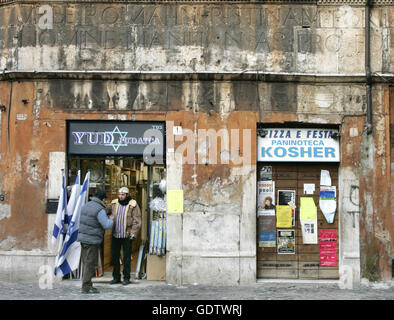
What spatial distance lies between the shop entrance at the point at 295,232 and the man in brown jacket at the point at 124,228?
2.51m

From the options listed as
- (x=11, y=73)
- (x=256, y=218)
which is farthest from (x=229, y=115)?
(x=11, y=73)

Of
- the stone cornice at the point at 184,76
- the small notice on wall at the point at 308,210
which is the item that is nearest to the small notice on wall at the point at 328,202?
the small notice on wall at the point at 308,210

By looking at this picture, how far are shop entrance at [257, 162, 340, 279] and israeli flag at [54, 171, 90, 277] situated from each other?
3551 mm

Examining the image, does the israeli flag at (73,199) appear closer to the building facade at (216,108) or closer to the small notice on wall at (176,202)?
the building facade at (216,108)

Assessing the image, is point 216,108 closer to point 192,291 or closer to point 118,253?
point 118,253

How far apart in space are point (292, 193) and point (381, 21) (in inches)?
154

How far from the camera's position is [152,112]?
1109 centimetres

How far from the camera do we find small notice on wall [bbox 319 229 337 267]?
36.7ft

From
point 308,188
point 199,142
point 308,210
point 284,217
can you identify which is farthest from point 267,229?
point 199,142

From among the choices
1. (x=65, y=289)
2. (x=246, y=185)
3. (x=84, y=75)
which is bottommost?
(x=65, y=289)

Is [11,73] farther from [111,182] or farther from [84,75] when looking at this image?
[111,182]

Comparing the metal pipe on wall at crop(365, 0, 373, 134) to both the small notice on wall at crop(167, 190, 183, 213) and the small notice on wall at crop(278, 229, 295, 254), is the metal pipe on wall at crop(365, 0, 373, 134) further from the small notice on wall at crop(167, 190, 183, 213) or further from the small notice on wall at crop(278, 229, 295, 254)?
the small notice on wall at crop(167, 190, 183, 213)

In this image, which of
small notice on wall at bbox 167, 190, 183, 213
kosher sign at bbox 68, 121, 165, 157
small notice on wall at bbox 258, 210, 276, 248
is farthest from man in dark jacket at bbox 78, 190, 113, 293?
small notice on wall at bbox 258, 210, 276, 248

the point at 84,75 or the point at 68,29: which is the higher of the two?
the point at 68,29
